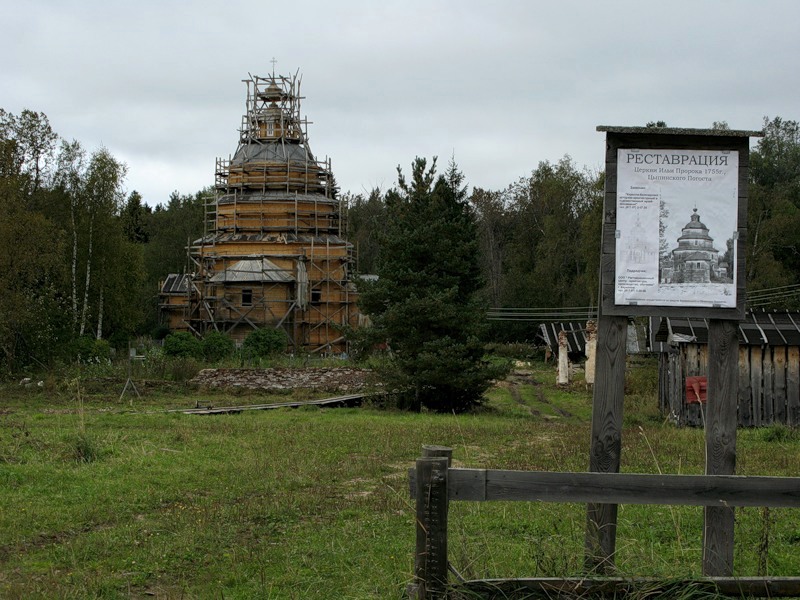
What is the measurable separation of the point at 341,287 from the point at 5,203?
882 inches

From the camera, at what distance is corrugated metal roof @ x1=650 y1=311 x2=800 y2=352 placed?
2123cm

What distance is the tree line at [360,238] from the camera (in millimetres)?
32231

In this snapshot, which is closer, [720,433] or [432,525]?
[432,525]

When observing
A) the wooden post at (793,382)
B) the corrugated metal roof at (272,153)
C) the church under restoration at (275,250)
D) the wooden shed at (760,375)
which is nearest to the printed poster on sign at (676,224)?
the wooden shed at (760,375)

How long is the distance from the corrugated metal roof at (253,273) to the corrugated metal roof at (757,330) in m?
30.8

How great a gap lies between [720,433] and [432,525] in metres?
2.34

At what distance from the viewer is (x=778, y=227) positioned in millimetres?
49719

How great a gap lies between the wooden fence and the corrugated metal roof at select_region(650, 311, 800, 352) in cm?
1520

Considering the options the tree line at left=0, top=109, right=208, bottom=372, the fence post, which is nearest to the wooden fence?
the fence post

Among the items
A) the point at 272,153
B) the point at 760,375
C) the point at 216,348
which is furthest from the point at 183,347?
the point at 760,375

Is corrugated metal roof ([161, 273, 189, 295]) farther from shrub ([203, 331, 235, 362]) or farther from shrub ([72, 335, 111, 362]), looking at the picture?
shrub ([72, 335, 111, 362])

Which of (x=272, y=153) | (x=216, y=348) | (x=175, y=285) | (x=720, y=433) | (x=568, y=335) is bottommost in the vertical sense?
(x=216, y=348)

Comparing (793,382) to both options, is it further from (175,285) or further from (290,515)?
(175,285)

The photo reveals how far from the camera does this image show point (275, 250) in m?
53.1
